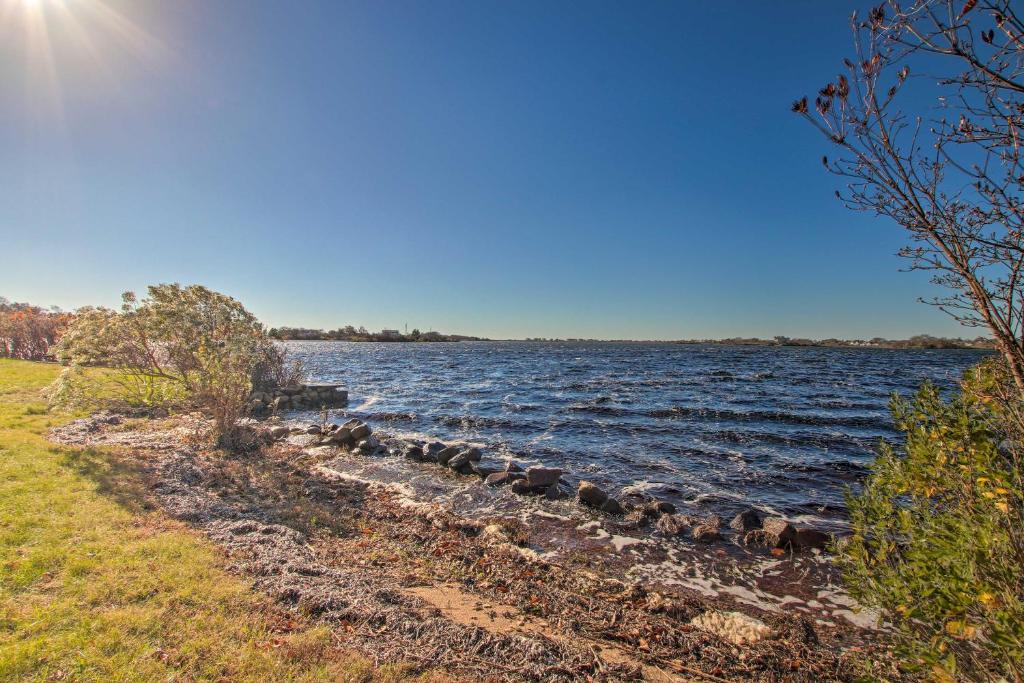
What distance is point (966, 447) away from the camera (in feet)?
13.5

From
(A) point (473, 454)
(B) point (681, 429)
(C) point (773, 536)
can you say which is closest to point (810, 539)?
(C) point (773, 536)

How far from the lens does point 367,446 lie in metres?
17.7

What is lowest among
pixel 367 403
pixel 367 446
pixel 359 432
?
pixel 367 403

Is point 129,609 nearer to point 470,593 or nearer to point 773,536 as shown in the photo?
point 470,593

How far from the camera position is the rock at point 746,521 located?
430 inches

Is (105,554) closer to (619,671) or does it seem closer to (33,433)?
(619,671)

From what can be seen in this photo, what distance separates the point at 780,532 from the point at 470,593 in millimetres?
7702

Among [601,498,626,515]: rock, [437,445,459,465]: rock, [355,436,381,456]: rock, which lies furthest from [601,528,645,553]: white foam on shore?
[355,436,381,456]: rock

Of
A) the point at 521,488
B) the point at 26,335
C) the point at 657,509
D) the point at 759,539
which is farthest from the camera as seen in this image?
the point at 26,335

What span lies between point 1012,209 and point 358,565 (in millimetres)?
9544

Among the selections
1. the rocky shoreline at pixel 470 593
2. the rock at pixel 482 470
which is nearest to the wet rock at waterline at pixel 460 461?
the rock at pixel 482 470

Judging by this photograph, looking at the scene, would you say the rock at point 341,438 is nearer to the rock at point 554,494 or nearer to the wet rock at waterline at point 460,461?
the wet rock at waterline at point 460,461

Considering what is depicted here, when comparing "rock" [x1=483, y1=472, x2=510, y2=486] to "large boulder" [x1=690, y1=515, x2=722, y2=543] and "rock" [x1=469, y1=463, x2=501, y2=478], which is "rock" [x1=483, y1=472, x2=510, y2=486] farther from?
"large boulder" [x1=690, y1=515, x2=722, y2=543]

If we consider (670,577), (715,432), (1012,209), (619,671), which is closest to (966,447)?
(1012,209)
